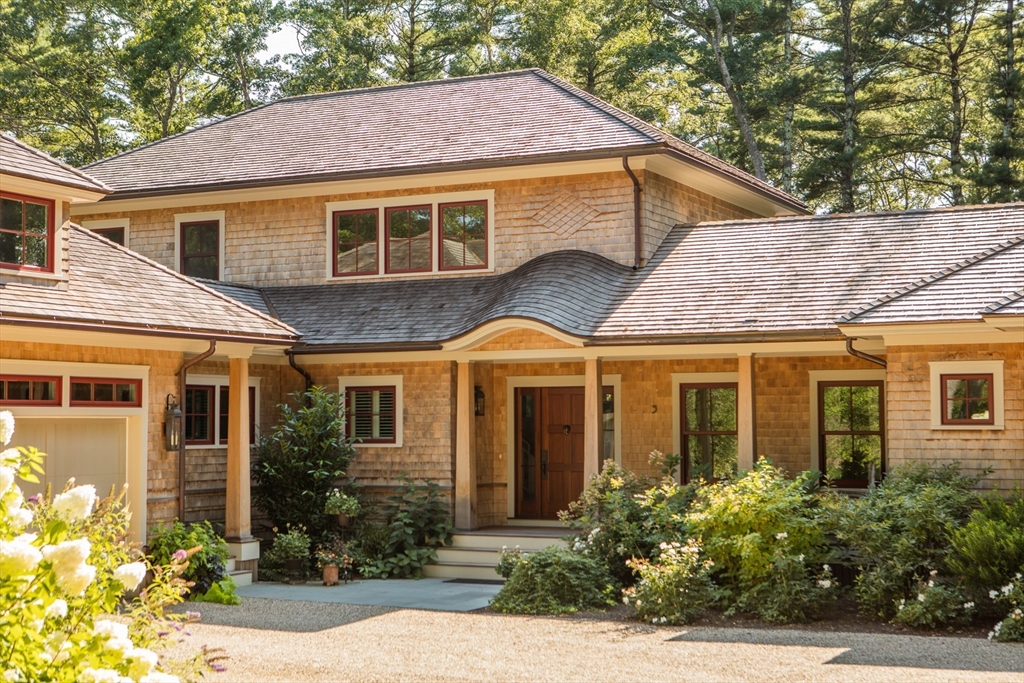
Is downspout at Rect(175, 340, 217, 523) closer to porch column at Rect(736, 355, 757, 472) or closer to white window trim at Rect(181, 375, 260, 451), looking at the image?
white window trim at Rect(181, 375, 260, 451)

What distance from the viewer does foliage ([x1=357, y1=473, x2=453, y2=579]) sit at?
16.7 m

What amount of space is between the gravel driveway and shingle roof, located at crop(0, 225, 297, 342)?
3576 mm

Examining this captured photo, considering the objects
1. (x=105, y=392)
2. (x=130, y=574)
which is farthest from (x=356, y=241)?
(x=130, y=574)

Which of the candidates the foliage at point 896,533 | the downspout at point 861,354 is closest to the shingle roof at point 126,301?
the downspout at point 861,354

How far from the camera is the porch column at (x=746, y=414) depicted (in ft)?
51.4

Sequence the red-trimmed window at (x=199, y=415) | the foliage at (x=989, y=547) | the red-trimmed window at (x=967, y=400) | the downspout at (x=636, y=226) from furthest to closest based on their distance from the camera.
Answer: the downspout at (x=636, y=226) → the red-trimmed window at (x=199, y=415) → the red-trimmed window at (x=967, y=400) → the foliage at (x=989, y=547)

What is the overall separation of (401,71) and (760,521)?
88.8 ft

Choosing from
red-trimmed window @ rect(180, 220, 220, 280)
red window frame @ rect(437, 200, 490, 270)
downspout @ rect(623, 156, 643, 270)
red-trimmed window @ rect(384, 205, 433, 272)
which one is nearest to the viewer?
downspout @ rect(623, 156, 643, 270)

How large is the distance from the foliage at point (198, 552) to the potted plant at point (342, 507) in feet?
6.01

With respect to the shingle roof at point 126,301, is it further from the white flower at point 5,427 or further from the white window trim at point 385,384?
the white flower at point 5,427

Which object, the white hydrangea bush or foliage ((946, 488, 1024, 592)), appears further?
foliage ((946, 488, 1024, 592))

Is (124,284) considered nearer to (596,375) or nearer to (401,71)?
(596,375)

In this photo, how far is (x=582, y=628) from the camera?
1240 centimetres

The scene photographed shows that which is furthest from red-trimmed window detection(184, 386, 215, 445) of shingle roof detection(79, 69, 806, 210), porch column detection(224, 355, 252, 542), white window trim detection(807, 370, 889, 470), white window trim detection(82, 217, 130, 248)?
white window trim detection(807, 370, 889, 470)
